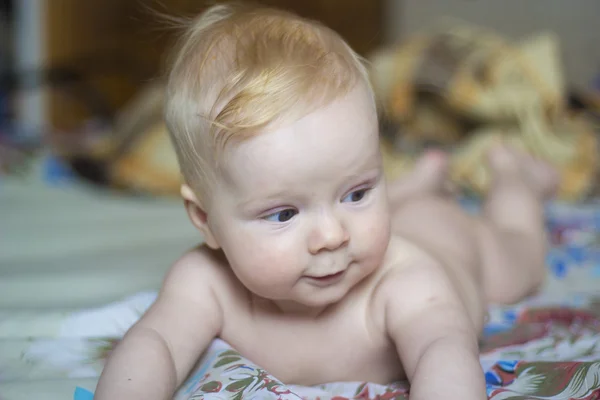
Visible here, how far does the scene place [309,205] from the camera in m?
0.68

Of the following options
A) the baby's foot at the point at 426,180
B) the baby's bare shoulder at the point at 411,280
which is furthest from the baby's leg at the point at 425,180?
the baby's bare shoulder at the point at 411,280

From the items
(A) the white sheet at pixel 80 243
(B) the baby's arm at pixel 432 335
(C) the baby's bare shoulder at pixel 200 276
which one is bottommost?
(A) the white sheet at pixel 80 243

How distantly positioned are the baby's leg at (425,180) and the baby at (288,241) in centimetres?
60

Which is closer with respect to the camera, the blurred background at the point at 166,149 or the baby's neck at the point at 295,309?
the baby's neck at the point at 295,309

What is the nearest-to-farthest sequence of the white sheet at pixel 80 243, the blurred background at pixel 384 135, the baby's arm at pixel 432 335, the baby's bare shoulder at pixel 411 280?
the baby's arm at pixel 432 335, the baby's bare shoulder at pixel 411 280, the white sheet at pixel 80 243, the blurred background at pixel 384 135

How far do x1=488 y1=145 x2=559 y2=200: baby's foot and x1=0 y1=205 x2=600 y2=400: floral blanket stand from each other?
39 centimetres

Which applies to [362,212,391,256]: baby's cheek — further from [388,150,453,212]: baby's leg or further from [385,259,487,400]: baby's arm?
[388,150,453,212]: baby's leg

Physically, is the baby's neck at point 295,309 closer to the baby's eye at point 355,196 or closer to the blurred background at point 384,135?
the baby's eye at point 355,196

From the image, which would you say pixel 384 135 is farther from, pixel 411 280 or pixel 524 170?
pixel 411 280

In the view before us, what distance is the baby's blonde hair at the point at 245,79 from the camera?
26.4 inches

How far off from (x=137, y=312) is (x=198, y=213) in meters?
0.21

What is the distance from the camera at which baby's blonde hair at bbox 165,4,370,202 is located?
2.20 feet

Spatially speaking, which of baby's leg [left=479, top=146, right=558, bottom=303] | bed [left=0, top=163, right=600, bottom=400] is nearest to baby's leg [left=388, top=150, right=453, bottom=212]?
baby's leg [left=479, top=146, right=558, bottom=303]

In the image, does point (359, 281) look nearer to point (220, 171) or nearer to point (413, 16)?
point (220, 171)
